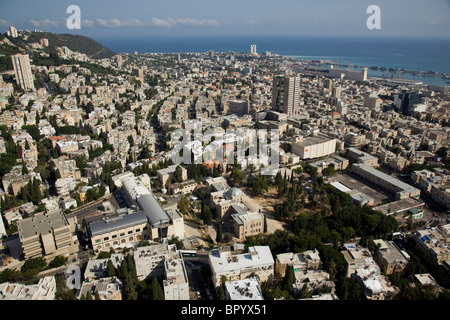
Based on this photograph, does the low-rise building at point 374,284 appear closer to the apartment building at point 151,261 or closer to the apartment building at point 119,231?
the apartment building at point 151,261

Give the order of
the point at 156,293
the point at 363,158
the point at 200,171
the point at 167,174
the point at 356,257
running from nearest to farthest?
the point at 156,293 < the point at 356,257 < the point at 167,174 < the point at 200,171 < the point at 363,158

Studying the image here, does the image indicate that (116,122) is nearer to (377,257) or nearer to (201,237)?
(201,237)

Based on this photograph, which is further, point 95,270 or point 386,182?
point 386,182

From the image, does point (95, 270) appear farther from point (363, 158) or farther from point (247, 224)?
point (363, 158)

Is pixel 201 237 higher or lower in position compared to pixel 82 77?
lower

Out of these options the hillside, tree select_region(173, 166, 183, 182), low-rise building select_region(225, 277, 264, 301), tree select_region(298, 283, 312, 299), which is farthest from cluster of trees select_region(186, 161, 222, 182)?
the hillside

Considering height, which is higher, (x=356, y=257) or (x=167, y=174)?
(x=167, y=174)

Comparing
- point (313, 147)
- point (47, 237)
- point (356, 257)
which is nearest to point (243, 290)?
point (356, 257)

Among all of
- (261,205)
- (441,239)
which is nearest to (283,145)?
(261,205)
